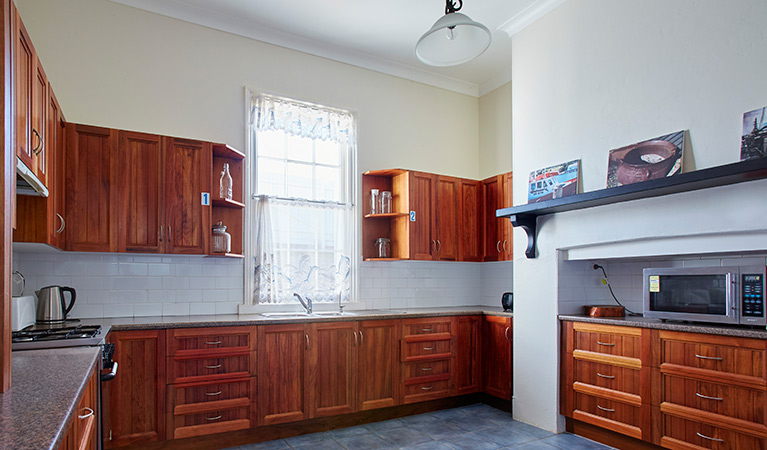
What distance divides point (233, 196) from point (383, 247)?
60.2 inches

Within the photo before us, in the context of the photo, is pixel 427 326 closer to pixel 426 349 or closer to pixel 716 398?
pixel 426 349

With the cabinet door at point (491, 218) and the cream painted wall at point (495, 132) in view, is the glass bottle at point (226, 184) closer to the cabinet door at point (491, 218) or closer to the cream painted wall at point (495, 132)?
the cabinet door at point (491, 218)

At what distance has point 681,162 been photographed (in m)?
3.05

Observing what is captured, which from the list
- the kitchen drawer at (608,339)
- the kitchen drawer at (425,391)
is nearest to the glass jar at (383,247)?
the kitchen drawer at (425,391)

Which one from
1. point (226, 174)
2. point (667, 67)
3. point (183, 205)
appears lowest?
point (183, 205)

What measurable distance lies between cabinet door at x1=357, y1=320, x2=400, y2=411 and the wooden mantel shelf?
1367 millimetres

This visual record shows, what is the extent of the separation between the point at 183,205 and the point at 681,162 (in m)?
3.41

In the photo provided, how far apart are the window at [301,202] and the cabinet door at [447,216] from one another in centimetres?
85

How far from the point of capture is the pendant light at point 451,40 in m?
2.87

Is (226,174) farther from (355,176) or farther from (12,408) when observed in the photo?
(12,408)

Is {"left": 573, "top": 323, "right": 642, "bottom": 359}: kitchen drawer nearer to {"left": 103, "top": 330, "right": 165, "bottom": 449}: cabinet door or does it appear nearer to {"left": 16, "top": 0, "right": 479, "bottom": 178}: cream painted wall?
{"left": 16, "top": 0, "right": 479, "bottom": 178}: cream painted wall

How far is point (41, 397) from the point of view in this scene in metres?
1.43

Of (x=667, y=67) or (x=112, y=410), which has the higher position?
(x=667, y=67)

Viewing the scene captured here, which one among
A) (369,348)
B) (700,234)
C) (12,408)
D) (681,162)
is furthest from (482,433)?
(12,408)
